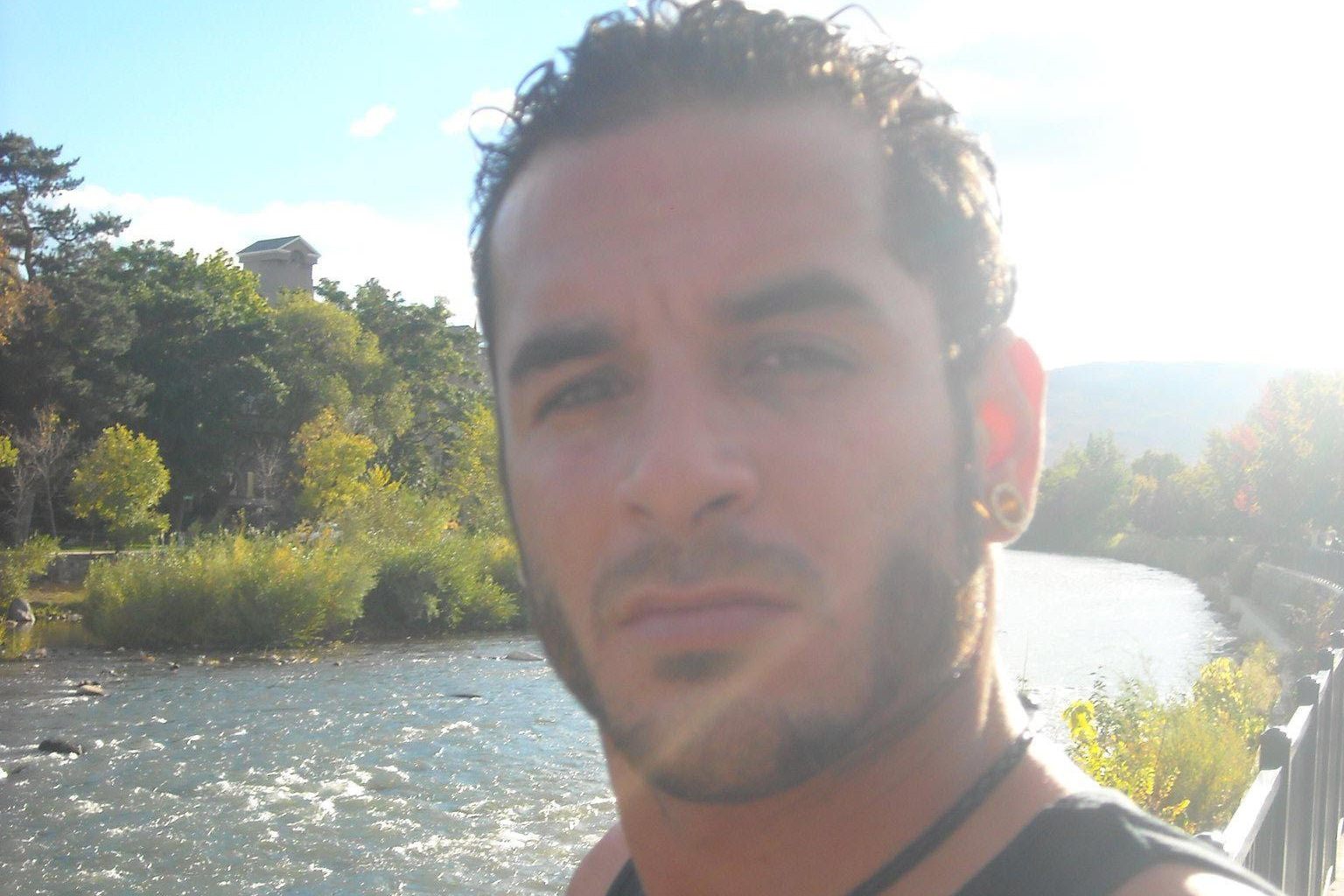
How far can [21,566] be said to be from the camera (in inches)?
1022

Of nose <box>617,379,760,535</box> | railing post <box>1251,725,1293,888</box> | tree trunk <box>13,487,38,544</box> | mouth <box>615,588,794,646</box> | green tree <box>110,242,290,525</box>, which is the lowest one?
railing post <box>1251,725,1293,888</box>

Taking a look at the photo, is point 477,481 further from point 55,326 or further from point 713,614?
point 713,614

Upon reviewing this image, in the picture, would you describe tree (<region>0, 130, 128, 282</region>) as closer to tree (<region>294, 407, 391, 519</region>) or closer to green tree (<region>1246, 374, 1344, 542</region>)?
tree (<region>294, 407, 391, 519</region>)

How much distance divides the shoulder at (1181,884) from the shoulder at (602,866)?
86 cm

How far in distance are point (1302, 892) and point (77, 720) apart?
51.6 ft

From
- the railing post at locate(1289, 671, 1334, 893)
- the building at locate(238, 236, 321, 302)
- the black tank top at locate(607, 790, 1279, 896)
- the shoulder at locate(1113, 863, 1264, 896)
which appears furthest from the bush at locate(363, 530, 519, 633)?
the building at locate(238, 236, 321, 302)

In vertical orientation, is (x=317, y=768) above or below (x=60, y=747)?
below

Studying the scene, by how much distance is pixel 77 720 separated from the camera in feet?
53.4

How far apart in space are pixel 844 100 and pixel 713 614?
641 mm

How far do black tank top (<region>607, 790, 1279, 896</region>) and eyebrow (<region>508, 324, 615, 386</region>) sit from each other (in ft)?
2.27

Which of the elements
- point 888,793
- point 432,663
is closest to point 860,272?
point 888,793

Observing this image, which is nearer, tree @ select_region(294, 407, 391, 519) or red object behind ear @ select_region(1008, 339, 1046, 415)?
red object behind ear @ select_region(1008, 339, 1046, 415)

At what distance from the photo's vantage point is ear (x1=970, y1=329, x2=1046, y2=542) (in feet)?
4.61

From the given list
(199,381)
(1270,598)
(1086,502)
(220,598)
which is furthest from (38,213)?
(1086,502)
